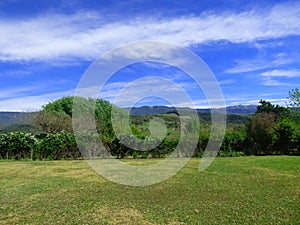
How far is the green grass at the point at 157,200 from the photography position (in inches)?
234

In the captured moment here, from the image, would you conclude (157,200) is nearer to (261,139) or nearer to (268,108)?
(261,139)

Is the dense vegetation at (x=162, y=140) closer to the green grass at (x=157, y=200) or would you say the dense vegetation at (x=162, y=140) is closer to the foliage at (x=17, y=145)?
the foliage at (x=17, y=145)

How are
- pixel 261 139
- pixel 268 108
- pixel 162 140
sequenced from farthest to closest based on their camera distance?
pixel 268 108 → pixel 261 139 → pixel 162 140

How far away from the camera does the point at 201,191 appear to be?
8281 mm

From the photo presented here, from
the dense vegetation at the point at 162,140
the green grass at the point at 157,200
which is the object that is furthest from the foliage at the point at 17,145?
the green grass at the point at 157,200

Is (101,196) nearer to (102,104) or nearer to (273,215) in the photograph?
(273,215)

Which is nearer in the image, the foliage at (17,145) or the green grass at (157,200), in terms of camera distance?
the green grass at (157,200)

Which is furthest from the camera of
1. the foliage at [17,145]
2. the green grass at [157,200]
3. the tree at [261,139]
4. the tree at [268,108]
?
the tree at [268,108]

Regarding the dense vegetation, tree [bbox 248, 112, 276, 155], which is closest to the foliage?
the dense vegetation

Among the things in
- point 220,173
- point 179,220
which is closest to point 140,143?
point 220,173

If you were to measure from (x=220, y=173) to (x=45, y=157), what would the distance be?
39.2 feet

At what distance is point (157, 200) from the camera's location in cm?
738

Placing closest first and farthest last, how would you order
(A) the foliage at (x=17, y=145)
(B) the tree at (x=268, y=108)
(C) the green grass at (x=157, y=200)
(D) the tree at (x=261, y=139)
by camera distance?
1. (C) the green grass at (x=157, y=200)
2. (A) the foliage at (x=17, y=145)
3. (D) the tree at (x=261, y=139)
4. (B) the tree at (x=268, y=108)

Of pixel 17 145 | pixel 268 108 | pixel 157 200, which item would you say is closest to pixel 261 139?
pixel 157 200
